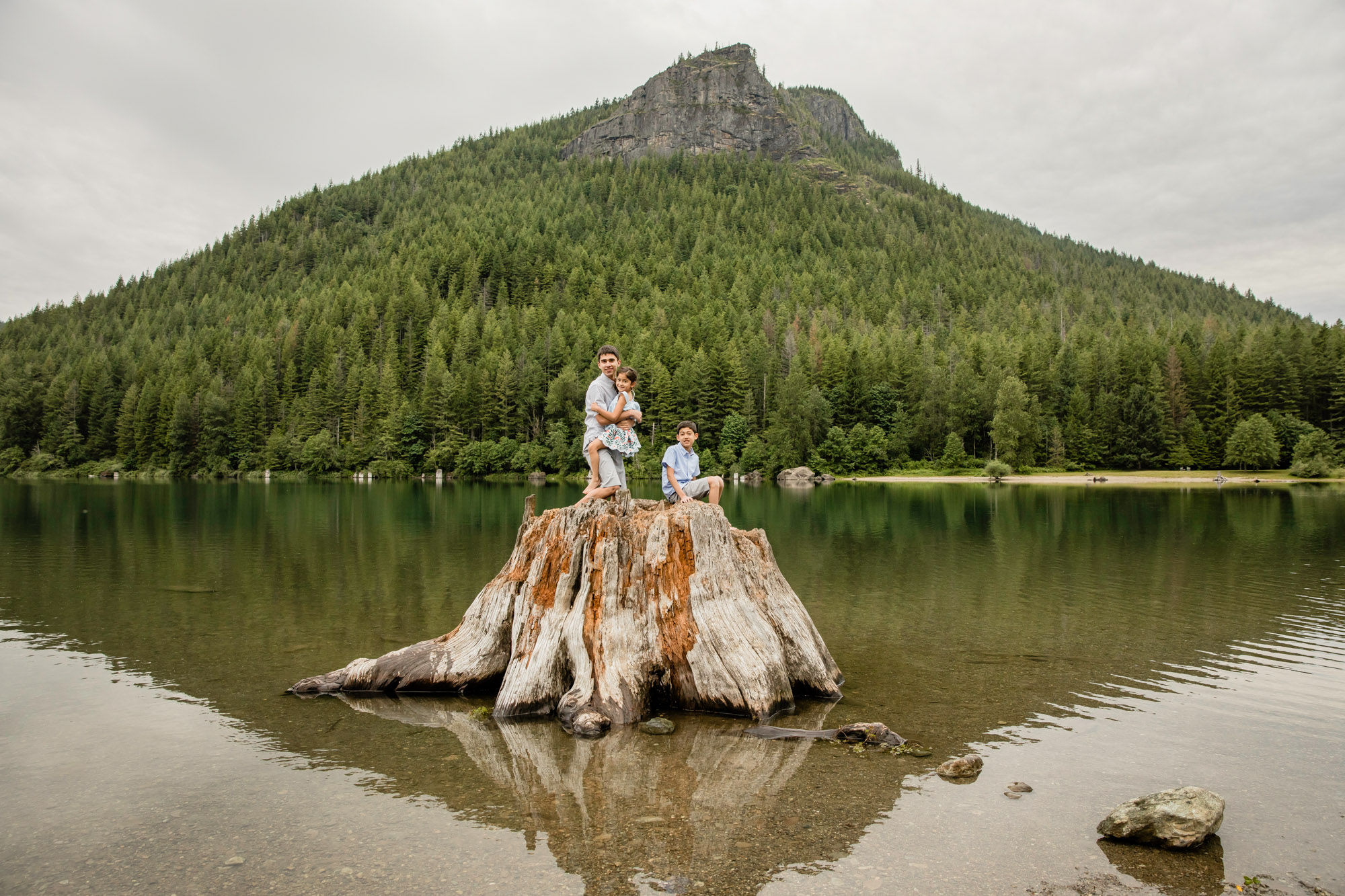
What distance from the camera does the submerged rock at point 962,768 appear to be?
26.8 ft

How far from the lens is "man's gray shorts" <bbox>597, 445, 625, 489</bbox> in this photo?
41.2ft

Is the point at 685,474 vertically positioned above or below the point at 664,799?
above

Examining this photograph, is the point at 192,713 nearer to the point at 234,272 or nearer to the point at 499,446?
the point at 499,446

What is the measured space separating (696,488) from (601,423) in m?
2.10

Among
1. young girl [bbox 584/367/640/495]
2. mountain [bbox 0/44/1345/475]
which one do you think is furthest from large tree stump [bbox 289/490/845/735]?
mountain [bbox 0/44/1345/475]

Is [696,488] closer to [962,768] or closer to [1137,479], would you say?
[962,768]

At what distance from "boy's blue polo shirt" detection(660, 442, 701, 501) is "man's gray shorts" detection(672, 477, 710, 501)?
0.19 metres

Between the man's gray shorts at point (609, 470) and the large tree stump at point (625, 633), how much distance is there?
57 centimetres

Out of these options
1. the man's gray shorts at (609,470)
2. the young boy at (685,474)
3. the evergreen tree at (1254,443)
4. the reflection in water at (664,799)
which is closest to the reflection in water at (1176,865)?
the reflection in water at (664,799)

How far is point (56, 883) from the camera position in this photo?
6.04 metres

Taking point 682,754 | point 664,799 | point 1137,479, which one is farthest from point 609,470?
point 1137,479

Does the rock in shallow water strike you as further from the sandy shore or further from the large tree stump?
the sandy shore

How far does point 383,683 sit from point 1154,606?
16.8 metres

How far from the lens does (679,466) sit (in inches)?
544
